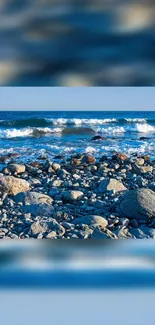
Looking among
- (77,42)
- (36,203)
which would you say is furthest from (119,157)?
(77,42)

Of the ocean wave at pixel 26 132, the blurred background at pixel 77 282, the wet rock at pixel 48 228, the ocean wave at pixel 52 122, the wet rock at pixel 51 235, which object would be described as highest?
the ocean wave at pixel 52 122

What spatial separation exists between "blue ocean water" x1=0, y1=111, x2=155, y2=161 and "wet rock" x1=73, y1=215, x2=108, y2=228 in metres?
0.35

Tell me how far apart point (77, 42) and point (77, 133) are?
48 centimetres

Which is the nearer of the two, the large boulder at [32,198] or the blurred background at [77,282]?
the blurred background at [77,282]

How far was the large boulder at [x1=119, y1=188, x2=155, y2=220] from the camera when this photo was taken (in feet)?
9.22

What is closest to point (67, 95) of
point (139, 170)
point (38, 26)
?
point (38, 26)

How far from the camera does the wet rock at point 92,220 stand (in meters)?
2.79

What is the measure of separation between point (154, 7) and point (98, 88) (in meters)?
0.51

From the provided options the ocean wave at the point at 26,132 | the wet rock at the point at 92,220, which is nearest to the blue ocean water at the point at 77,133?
the ocean wave at the point at 26,132

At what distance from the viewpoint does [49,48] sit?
272cm

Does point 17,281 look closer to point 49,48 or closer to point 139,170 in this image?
point 139,170

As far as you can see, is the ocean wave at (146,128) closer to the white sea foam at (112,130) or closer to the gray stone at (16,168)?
the white sea foam at (112,130)

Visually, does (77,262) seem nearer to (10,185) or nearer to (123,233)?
(123,233)

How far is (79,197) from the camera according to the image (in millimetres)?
2838
